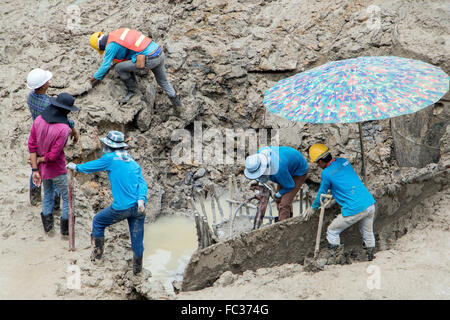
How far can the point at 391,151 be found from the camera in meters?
7.75

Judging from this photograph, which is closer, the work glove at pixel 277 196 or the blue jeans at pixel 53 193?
the blue jeans at pixel 53 193

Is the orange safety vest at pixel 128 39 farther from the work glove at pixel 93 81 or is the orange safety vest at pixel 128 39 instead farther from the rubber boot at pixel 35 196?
the rubber boot at pixel 35 196

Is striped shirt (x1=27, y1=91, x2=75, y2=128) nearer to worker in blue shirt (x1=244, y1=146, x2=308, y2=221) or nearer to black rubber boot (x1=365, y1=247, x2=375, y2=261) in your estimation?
worker in blue shirt (x1=244, y1=146, x2=308, y2=221)

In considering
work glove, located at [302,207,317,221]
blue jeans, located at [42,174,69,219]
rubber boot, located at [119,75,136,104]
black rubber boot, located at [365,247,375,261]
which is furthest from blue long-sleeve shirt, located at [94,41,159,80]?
black rubber boot, located at [365,247,375,261]

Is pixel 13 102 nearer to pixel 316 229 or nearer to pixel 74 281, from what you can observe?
pixel 74 281

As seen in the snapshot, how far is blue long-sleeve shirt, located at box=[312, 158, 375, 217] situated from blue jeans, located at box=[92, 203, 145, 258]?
195 centimetres

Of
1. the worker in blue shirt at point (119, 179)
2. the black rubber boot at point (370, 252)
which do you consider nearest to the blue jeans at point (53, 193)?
the worker in blue shirt at point (119, 179)

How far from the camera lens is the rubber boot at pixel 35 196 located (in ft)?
19.7

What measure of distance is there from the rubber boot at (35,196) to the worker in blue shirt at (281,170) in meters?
2.47

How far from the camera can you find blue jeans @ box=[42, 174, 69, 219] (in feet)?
18.1

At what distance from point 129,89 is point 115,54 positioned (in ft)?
1.96

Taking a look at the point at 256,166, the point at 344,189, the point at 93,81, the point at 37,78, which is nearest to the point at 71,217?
the point at 37,78

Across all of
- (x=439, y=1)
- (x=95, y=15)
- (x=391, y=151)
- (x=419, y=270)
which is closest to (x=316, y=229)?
(x=419, y=270)

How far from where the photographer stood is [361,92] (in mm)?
5078
